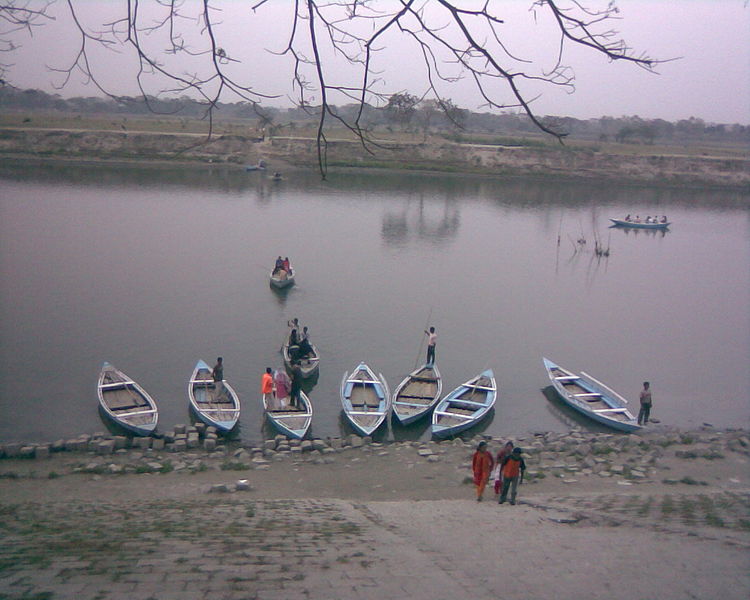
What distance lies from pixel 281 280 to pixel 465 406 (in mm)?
7946

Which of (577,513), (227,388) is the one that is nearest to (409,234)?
(227,388)

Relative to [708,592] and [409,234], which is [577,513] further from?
[409,234]

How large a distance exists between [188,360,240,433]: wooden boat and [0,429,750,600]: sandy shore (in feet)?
1.95

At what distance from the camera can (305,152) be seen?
42719 mm

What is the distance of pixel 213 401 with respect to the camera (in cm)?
1030

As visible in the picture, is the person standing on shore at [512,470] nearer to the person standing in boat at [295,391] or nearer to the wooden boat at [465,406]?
the wooden boat at [465,406]

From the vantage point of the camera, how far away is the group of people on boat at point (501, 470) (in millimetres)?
6824

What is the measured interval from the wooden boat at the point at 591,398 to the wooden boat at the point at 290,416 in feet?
14.9

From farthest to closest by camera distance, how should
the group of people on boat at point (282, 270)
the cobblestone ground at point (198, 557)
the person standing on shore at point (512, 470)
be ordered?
the group of people on boat at point (282, 270), the person standing on shore at point (512, 470), the cobblestone ground at point (198, 557)

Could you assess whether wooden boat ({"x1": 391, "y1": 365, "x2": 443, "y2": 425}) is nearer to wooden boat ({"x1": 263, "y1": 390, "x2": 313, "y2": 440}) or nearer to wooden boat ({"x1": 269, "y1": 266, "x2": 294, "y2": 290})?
wooden boat ({"x1": 263, "y1": 390, "x2": 313, "y2": 440})

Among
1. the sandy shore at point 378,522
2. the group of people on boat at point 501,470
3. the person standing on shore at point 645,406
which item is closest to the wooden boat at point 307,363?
the sandy shore at point 378,522

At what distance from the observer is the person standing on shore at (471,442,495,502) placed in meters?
6.95

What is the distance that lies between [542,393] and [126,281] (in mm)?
11177

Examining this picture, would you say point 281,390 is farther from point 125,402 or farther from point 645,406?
point 645,406
